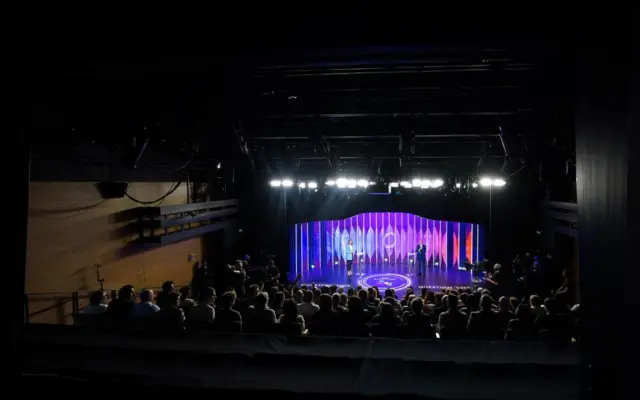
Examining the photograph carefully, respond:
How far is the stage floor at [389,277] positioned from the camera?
13.8 metres

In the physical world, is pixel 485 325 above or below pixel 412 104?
below

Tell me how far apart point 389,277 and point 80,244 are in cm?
1127

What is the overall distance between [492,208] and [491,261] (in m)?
1.90

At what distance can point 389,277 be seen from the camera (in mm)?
15148

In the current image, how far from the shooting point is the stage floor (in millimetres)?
13844

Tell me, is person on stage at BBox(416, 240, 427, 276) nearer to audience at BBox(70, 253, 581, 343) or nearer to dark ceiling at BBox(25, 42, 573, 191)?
dark ceiling at BBox(25, 42, 573, 191)

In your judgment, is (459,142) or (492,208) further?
(492,208)

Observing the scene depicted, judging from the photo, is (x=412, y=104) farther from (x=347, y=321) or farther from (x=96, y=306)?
(x=96, y=306)

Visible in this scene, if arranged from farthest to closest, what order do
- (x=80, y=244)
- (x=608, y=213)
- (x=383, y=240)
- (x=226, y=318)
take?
(x=383, y=240), (x=80, y=244), (x=226, y=318), (x=608, y=213)

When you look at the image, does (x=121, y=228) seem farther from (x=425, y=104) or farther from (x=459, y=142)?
(x=459, y=142)

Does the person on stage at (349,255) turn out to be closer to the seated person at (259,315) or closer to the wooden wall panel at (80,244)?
the wooden wall panel at (80,244)

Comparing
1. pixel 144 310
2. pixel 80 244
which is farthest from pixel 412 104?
pixel 80 244

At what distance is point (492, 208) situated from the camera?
13125 mm

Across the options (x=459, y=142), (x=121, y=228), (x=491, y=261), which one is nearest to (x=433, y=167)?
(x=459, y=142)
